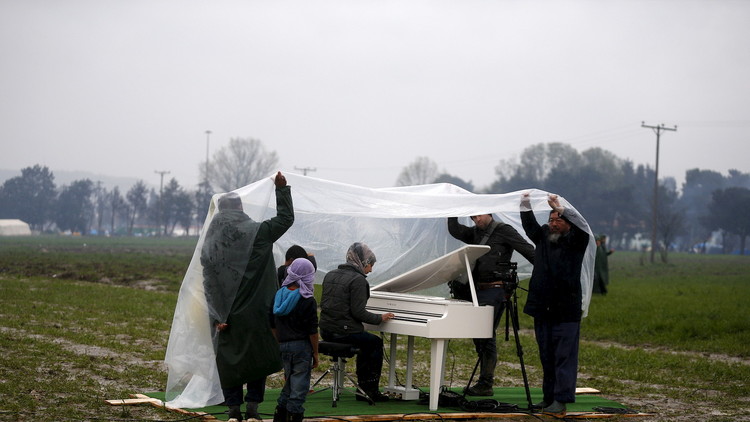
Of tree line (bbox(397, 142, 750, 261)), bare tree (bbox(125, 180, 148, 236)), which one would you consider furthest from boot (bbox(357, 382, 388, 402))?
bare tree (bbox(125, 180, 148, 236))

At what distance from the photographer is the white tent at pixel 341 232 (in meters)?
8.45

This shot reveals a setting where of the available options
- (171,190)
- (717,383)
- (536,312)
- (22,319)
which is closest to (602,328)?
(717,383)

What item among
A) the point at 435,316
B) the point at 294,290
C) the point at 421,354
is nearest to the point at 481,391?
the point at 435,316

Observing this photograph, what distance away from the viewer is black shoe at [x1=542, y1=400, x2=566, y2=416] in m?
8.92

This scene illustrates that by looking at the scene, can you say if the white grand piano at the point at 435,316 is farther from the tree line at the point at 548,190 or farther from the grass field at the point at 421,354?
the tree line at the point at 548,190

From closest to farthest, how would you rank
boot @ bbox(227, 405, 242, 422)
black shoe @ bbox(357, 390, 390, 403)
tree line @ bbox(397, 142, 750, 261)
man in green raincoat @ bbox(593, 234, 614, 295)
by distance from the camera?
1. boot @ bbox(227, 405, 242, 422)
2. black shoe @ bbox(357, 390, 390, 403)
3. man in green raincoat @ bbox(593, 234, 614, 295)
4. tree line @ bbox(397, 142, 750, 261)

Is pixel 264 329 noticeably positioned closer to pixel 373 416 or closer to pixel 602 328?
pixel 373 416

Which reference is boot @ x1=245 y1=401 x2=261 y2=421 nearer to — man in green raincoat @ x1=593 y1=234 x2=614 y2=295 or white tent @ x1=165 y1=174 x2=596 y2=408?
white tent @ x1=165 y1=174 x2=596 y2=408

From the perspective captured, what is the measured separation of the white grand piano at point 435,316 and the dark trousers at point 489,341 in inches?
9.9

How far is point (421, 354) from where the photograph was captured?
14.3 meters

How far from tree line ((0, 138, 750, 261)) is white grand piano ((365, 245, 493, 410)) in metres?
99.9

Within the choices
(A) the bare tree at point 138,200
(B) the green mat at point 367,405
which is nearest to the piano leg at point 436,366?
(B) the green mat at point 367,405

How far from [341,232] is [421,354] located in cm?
429

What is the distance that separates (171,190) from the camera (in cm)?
13575
